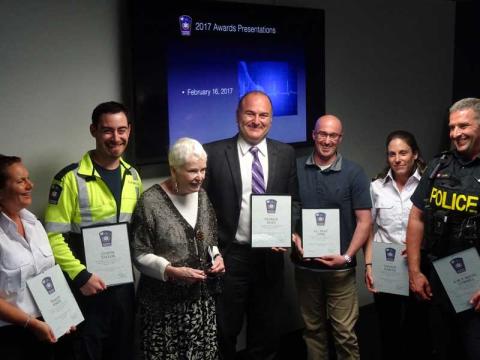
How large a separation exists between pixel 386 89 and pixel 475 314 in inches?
90.1

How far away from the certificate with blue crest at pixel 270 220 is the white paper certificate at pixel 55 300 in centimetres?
92

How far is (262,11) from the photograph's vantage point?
3.28m

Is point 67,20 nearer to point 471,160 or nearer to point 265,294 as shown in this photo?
point 265,294

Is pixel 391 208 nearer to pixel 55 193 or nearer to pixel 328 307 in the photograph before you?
pixel 328 307

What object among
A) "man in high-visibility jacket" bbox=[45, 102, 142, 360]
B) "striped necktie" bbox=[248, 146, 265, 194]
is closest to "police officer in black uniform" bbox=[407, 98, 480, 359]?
"striped necktie" bbox=[248, 146, 265, 194]

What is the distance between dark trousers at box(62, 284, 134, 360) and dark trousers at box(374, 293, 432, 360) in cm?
143

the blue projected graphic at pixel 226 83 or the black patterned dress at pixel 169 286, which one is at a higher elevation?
the blue projected graphic at pixel 226 83

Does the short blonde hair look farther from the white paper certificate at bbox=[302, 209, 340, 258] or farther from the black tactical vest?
the black tactical vest

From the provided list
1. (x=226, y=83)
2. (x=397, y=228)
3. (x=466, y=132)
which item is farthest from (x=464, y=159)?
(x=226, y=83)

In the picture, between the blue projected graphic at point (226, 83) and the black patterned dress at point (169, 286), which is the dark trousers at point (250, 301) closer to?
the black patterned dress at point (169, 286)

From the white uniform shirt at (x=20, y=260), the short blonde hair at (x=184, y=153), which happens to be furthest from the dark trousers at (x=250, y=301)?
the white uniform shirt at (x=20, y=260)

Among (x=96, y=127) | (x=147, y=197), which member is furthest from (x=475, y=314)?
(x=96, y=127)

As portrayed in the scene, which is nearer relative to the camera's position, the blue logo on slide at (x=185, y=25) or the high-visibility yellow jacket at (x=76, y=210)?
the high-visibility yellow jacket at (x=76, y=210)

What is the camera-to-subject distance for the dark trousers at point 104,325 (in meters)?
2.36
